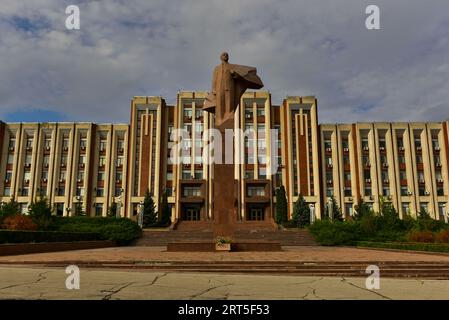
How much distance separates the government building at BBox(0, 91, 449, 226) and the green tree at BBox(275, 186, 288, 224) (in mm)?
3765

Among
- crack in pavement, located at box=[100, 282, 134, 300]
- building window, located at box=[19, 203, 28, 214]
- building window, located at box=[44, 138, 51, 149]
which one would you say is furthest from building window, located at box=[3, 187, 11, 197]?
crack in pavement, located at box=[100, 282, 134, 300]

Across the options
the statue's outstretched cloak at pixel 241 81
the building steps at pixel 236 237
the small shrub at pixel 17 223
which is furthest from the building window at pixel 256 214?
the statue's outstretched cloak at pixel 241 81

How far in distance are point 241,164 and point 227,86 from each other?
2878cm

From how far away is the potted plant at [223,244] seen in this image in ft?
45.0

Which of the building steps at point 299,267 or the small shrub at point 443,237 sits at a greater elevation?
the small shrub at point 443,237

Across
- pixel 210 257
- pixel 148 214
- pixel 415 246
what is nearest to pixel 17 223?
pixel 210 257

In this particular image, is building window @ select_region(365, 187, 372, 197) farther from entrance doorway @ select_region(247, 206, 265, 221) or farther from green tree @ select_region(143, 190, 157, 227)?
green tree @ select_region(143, 190, 157, 227)

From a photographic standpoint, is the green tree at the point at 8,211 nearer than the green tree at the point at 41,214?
Yes

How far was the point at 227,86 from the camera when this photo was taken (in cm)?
1611

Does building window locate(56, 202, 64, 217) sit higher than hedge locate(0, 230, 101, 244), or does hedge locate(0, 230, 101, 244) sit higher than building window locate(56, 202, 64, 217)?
building window locate(56, 202, 64, 217)

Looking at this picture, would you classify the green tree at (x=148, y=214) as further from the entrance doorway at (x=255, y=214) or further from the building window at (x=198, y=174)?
the entrance doorway at (x=255, y=214)

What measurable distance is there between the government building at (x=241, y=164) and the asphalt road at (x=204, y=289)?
123 feet

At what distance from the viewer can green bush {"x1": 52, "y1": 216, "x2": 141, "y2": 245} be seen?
23266 mm
